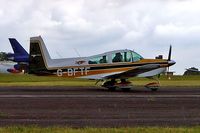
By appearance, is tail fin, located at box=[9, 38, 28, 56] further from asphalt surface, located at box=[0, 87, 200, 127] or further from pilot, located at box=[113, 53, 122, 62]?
asphalt surface, located at box=[0, 87, 200, 127]

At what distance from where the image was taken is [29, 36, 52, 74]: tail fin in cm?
3588

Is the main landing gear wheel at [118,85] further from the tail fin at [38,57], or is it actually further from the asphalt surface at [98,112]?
the asphalt surface at [98,112]

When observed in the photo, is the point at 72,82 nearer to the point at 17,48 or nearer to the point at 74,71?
the point at 17,48

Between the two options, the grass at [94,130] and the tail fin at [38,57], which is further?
the tail fin at [38,57]

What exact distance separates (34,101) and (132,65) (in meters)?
13.6

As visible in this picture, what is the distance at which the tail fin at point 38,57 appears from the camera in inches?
1412

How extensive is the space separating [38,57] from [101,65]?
13.8 ft

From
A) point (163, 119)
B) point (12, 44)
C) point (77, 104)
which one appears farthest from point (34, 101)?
point (12, 44)

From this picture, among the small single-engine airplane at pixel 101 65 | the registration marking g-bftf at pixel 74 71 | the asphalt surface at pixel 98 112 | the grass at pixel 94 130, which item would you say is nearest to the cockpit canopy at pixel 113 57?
the small single-engine airplane at pixel 101 65

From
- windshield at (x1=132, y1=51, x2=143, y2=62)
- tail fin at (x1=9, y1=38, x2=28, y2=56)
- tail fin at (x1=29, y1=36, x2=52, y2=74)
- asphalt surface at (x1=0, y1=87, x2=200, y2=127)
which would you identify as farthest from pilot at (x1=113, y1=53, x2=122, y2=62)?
tail fin at (x1=9, y1=38, x2=28, y2=56)

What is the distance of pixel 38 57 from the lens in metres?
36.2

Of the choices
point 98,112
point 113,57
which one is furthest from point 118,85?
point 98,112

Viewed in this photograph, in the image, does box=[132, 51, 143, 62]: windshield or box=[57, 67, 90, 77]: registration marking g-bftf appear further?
box=[132, 51, 143, 62]: windshield

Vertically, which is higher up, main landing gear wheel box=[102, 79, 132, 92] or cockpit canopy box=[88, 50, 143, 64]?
cockpit canopy box=[88, 50, 143, 64]
